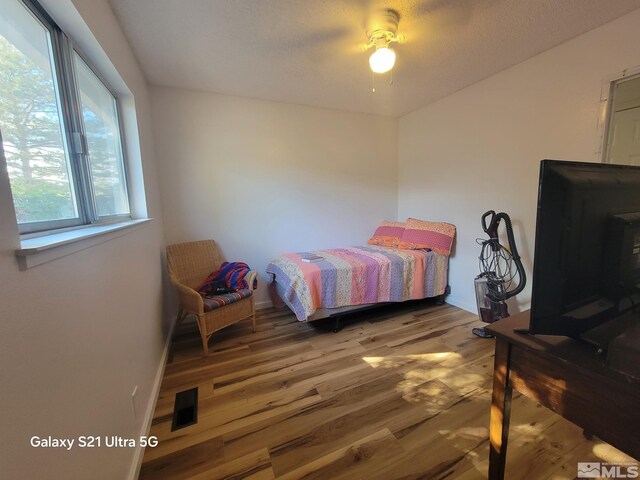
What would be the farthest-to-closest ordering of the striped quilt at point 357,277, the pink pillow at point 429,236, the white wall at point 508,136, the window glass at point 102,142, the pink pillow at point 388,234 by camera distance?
the pink pillow at point 388,234 → the pink pillow at point 429,236 → the striped quilt at point 357,277 → the white wall at point 508,136 → the window glass at point 102,142

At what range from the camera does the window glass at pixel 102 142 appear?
55.4 inches

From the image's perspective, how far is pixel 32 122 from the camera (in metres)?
0.95

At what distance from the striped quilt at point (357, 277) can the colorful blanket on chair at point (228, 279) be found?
412mm

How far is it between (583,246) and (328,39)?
211 cm

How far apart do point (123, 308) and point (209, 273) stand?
1.58m

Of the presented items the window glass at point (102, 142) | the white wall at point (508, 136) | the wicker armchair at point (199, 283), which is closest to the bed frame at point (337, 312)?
the wicker armchair at point (199, 283)

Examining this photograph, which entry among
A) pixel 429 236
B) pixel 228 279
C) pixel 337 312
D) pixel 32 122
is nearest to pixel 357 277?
pixel 337 312

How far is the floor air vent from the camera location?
5.13 ft

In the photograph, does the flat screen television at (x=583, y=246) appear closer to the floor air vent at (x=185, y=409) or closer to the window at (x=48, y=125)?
the window at (x=48, y=125)

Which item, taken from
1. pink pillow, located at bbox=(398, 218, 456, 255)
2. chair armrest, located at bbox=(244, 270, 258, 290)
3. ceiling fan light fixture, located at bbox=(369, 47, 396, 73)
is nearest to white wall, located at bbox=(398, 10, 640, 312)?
pink pillow, located at bbox=(398, 218, 456, 255)

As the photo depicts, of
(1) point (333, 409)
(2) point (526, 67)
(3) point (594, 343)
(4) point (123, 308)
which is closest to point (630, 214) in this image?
(3) point (594, 343)

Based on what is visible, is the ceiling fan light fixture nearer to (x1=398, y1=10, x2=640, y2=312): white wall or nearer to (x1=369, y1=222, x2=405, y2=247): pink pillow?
(x1=398, y1=10, x2=640, y2=312): white wall

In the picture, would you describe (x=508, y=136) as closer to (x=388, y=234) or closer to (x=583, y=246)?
(x=388, y=234)

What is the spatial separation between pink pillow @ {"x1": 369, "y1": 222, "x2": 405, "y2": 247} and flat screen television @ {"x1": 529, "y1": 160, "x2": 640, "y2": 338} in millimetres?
2628
